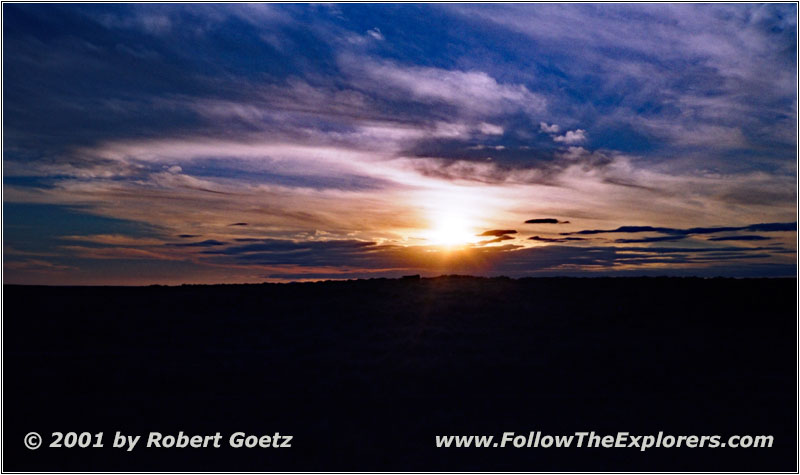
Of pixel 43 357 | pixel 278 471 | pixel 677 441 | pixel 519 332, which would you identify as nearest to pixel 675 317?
pixel 519 332

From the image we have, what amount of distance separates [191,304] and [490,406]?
11.2 metres

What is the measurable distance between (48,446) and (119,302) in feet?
34.2

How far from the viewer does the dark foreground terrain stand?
7.37m

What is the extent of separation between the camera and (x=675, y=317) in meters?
15.3

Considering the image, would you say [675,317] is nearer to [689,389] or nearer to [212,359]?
[689,389]

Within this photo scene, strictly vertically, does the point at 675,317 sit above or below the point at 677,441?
above

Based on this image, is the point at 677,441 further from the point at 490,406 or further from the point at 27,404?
the point at 27,404

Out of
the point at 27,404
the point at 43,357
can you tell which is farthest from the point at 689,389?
the point at 43,357

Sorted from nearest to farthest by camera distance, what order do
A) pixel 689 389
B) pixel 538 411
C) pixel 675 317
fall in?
pixel 538 411
pixel 689 389
pixel 675 317

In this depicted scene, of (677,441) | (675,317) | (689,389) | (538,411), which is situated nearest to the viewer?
(677,441)

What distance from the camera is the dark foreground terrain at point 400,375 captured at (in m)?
7.37

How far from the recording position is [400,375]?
10234mm

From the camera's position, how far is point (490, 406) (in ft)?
28.7

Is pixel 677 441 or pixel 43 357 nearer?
pixel 677 441
